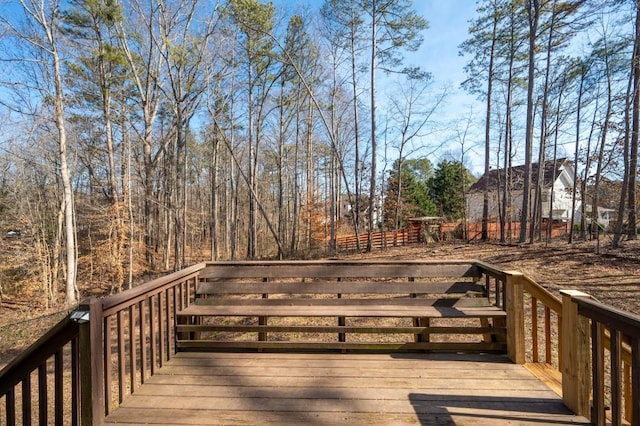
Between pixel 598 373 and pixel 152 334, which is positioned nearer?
pixel 598 373

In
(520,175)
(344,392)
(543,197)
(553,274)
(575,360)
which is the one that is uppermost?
(520,175)

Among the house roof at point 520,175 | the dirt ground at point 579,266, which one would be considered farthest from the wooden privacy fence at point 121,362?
the house roof at point 520,175

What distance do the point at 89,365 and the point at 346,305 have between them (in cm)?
219

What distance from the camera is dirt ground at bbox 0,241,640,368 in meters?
6.38

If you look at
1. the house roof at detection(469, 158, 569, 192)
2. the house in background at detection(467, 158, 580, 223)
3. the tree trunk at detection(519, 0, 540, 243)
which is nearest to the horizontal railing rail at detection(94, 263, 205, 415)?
the tree trunk at detection(519, 0, 540, 243)

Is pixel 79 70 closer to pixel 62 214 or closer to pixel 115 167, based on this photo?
pixel 115 167

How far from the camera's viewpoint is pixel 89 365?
1.91 meters

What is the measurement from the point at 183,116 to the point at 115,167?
11.9 ft

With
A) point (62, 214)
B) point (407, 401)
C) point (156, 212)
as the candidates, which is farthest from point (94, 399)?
point (156, 212)

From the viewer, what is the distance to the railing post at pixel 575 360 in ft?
6.84

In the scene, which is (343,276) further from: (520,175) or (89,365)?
(520,175)

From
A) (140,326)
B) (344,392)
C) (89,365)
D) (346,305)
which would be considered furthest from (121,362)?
(346,305)

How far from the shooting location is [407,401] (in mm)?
2250

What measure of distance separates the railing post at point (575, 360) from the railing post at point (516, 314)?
0.56 m
